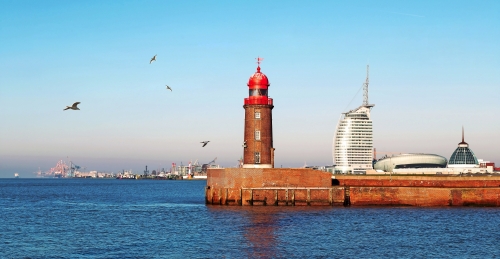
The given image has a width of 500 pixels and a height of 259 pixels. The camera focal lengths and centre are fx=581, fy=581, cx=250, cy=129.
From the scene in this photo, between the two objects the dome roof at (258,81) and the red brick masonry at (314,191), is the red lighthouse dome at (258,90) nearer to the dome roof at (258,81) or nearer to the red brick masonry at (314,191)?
the dome roof at (258,81)

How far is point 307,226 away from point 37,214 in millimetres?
32371

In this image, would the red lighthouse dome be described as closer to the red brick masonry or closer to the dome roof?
the dome roof

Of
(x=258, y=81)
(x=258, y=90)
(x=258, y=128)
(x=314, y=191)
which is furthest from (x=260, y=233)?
(x=258, y=81)

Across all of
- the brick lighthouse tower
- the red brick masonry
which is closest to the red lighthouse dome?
the brick lighthouse tower

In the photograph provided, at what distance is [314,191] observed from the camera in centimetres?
6269

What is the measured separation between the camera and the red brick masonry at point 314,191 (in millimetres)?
62312

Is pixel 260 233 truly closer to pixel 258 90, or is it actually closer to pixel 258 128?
pixel 258 128

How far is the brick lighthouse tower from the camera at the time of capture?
214ft

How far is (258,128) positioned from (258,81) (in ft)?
17.4

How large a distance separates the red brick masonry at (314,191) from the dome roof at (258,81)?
9.81m

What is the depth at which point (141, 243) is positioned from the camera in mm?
40938

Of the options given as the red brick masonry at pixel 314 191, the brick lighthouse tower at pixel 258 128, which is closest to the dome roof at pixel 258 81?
the brick lighthouse tower at pixel 258 128

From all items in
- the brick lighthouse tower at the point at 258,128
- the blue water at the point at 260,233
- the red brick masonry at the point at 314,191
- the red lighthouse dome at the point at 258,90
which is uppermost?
the red lighthouse dome at the point at 258,90

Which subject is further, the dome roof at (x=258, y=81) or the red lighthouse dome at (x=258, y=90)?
Answer: the dome roof at (x=258, y=81)
